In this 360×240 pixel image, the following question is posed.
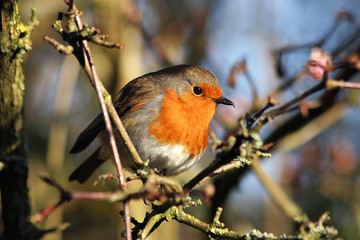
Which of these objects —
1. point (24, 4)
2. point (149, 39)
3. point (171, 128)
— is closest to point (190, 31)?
point (149, 39)

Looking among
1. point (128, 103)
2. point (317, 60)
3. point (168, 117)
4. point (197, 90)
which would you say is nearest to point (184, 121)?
point (168, 117)

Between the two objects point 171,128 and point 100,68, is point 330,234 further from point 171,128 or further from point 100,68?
point 100,68

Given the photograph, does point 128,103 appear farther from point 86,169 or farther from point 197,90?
point 86,169

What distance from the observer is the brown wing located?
2.93 metres

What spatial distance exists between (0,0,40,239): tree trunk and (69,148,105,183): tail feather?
1.69 meters

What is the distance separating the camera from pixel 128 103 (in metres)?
2.96

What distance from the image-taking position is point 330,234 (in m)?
1.70

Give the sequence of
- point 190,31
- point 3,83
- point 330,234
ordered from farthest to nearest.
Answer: point 190,31 < point 3,83 < point 330,234

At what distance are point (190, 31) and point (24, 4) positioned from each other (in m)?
1.90

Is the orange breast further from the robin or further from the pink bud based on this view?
the pink bud

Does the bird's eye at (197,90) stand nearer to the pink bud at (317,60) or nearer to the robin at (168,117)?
the robin at (168,117)

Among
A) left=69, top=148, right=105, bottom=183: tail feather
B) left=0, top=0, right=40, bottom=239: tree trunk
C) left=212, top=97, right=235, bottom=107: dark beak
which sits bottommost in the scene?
left=0, top=0, right=40, bottom=239: tree trunk

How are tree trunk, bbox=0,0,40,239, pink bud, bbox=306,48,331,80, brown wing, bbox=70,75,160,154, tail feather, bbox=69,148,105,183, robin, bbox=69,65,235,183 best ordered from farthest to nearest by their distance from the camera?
tail feather, bbox=69,148,105,183 → brown wing, bbox=70,75,160,154 → robin, bbox=69,65,235,183 → pink bud, bbox=306,48,331,80 → tree trunk, bbox=0,0,40,239

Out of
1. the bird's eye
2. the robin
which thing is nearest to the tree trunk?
the robin
